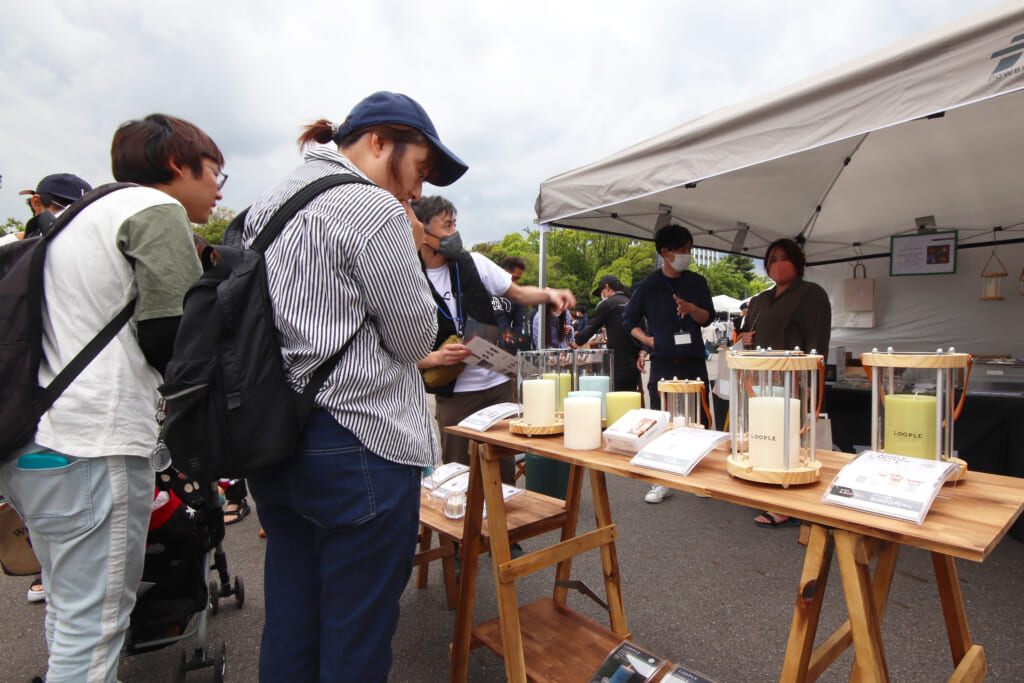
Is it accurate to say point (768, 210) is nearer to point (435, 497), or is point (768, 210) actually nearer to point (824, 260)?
point (824, 260)

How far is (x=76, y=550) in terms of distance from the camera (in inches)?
51.3

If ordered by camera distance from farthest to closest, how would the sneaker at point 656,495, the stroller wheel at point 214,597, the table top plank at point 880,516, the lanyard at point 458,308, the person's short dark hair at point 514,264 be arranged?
the person's short dark hair at point 514,264
the sneaker at point 656,495
the lanyard at point 458,308
the stroller wheel at point 214,597
the table top plank at point 880,516

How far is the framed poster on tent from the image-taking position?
15.7 feet

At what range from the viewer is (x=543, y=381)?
1587 mm

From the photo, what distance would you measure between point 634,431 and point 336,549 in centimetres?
75

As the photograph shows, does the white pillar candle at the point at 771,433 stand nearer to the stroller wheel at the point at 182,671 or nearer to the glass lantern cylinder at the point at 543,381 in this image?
the glass lantern cylinder at the point at 543,381

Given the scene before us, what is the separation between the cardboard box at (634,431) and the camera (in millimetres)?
1301

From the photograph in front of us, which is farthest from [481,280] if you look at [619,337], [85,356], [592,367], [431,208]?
[619,337]

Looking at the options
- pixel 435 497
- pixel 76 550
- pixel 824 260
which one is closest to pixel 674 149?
pixel 435 497

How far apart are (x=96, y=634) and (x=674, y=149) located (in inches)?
118

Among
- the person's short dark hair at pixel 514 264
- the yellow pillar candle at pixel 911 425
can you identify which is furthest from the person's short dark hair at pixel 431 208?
the person's short dark hair at pixel 514 264

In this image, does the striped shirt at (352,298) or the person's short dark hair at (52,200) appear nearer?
the striped shirt at (352,298)

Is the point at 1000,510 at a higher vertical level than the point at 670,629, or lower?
higher

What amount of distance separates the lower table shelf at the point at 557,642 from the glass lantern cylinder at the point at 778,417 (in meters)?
0.95
